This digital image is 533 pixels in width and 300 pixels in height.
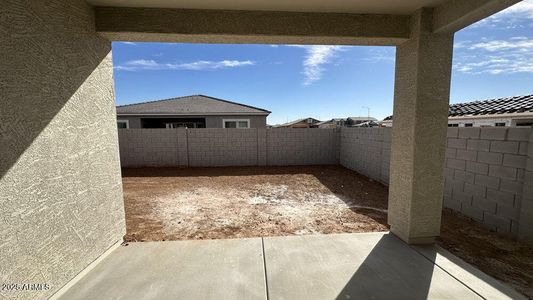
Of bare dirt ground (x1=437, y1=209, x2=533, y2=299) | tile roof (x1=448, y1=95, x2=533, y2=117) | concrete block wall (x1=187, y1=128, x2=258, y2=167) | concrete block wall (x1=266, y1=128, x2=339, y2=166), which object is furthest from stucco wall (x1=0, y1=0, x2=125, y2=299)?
tile roof (x1=448, y1=95, x2=533, y2=117)

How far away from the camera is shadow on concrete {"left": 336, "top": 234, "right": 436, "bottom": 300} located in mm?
2092

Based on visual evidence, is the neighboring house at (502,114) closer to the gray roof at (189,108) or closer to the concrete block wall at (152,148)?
the gray roof at (189,108)

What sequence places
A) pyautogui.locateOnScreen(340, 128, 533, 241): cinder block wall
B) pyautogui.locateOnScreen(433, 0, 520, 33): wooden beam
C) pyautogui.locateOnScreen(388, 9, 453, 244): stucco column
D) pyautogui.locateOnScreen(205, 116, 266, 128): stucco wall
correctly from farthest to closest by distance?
1. pyautogui.locateOnScreen(205, 116, 266, 128): stucco wall
2. pyautogui.locateOnScreen(340, 128, 533, 241): cinder block wall
3. pyautogui.locateOnScreen(388, 9, 453, 244): stucco column
4. pyautogui.locateOnScreen(433, 0, 520, 33): wooden beam

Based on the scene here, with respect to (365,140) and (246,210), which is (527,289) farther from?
(365,140)

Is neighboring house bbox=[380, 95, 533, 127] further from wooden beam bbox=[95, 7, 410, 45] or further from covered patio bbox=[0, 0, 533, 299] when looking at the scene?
wooden beam bbox=[95, 7, 410, 45]

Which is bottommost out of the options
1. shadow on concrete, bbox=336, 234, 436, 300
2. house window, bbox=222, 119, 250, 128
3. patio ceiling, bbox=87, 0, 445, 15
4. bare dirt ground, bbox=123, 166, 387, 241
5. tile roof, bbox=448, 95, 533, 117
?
bare dirt ground, bbox=123, 166, 387, 241

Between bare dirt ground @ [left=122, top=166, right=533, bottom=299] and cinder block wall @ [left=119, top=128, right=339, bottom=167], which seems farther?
cinder block wall @ [left=119, top=128, right=339, bottom=167]

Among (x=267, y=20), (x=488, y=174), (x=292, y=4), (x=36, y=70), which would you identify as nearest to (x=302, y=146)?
(x=488, y=174)

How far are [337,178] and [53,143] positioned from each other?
728 cm

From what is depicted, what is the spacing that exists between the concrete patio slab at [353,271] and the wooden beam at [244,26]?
249 centimetres

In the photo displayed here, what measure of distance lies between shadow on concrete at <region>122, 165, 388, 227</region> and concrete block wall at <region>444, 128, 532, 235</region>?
4.51ft

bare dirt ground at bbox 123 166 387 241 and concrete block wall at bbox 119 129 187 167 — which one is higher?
concrete block wall at bbox 119 129 187 167

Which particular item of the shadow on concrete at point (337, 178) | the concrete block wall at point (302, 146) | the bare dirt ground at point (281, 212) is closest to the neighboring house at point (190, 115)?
the concrete block wall at point (302, 146)

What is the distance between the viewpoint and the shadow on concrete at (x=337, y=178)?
514cm
